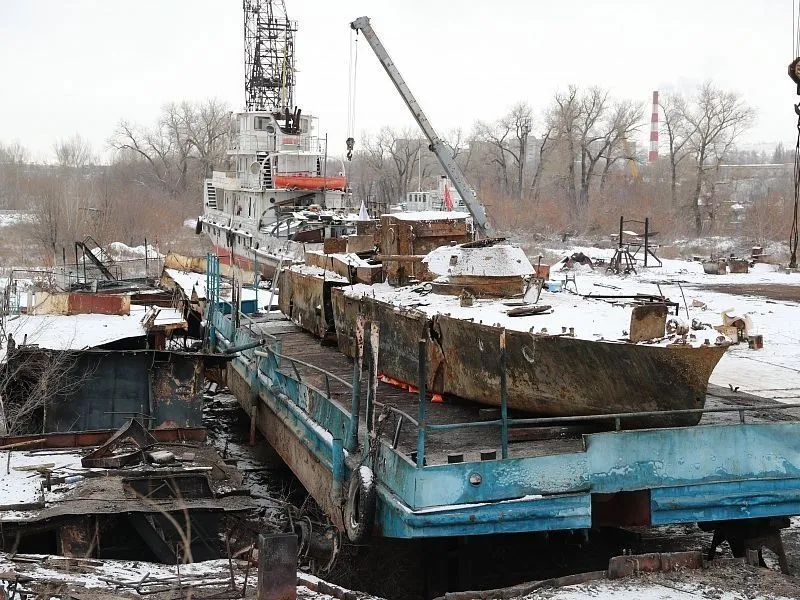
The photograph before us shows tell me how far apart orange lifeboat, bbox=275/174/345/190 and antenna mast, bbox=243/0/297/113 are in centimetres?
405

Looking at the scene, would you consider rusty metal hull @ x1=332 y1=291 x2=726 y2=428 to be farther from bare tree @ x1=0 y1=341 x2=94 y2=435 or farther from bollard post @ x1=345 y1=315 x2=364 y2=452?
bare tree @ x1=0 y1=341 x2=94 y2=435

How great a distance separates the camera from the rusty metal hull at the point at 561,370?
9188 mm

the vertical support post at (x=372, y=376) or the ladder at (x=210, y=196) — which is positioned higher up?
the ladder at (x=210, y=196)

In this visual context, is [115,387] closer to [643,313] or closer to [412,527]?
[412,527]

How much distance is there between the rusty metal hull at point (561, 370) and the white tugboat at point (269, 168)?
23922 mm

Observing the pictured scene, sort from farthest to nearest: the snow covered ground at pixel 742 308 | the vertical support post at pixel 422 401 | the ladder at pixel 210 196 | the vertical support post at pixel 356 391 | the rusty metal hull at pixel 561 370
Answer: the ladder at pixel 210 196
the snow covered ground at pixel 742 308
the vertical support post at pixel 356 391
the rusty metal hull at pixel 561 370
the vertical support post at pixel 422 401

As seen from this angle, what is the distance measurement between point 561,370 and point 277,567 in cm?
381

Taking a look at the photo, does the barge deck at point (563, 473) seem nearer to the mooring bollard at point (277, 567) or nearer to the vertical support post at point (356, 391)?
the vertical support post at point (356, 391)

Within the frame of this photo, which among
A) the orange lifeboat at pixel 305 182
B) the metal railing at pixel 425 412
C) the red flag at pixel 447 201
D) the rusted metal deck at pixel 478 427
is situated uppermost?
the orange lifeboat at pixel 305 182

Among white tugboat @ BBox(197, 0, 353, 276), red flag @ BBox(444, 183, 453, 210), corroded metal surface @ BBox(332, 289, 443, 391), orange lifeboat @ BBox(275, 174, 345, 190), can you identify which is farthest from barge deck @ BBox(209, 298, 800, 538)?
red flag @ BBox(444, 183, 453, 210)

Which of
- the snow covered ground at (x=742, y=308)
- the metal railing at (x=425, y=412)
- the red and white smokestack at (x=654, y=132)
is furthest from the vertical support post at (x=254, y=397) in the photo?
the red and white smokestack at (x=654, y=132)

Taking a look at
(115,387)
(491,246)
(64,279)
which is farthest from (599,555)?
(64,279)

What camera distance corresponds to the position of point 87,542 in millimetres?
10164

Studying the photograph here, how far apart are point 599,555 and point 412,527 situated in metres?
3.40
